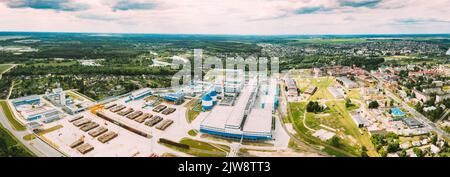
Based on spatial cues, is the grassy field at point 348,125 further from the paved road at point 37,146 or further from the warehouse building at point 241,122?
the paved road at point 37,146

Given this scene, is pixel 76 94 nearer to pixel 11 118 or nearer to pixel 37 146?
pixel 11 118

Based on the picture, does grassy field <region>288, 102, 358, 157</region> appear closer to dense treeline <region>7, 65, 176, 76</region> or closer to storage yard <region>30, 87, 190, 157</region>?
storage yard <region>30, 87, 190, 157</region>

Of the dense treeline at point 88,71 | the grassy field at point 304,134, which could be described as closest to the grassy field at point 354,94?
the grassy field at point 304,134

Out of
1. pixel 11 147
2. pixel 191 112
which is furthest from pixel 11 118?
pixel 191 112

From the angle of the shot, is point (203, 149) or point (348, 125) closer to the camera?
point (203, 149)

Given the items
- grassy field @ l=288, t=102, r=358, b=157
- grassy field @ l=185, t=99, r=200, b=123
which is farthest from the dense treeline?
grassy field @ l=288, t=102, r=358, b=157

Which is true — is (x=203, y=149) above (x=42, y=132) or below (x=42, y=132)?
below

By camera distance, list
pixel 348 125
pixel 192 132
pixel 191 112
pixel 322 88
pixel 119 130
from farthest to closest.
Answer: pixel 322 88, pixel 191 112, pixel 348 125, pixel 119 130, pixel 192 132
